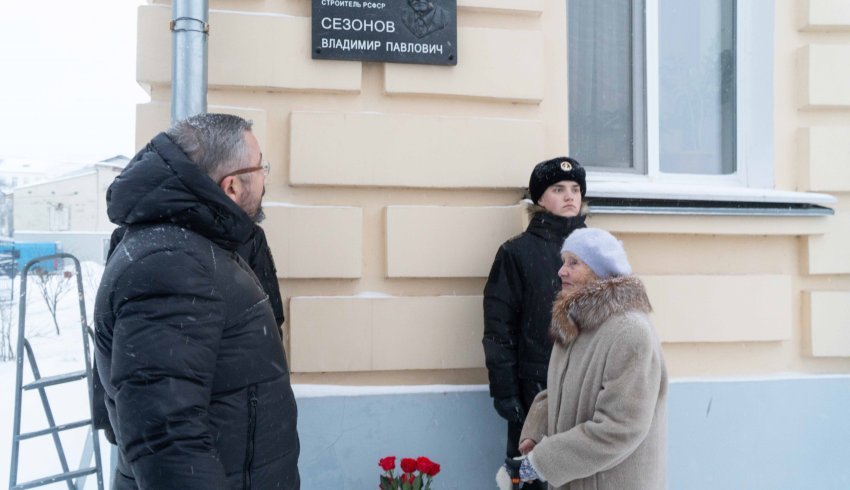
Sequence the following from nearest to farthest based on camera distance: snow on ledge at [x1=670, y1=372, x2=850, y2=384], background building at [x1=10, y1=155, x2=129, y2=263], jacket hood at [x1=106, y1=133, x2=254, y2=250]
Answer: jacket hood at [x1=106, y1=133, x2=254, y2=250] < snow on ledge at [x1=670, y1=372, x2=850, y2=384] < background building at [x1=10, y1=155, x2=129, y2=263]

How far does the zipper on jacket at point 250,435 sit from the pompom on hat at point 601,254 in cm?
95

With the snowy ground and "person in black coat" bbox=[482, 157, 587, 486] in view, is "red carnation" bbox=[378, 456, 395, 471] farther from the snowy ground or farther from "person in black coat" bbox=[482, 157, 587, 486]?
the snowy ground

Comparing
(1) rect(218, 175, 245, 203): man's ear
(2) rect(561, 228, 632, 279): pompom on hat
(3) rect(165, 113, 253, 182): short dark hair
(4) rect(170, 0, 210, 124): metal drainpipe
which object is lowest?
(2) rect(561, 228, 632, 279): pompom on hat

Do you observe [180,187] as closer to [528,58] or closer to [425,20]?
[425,20]

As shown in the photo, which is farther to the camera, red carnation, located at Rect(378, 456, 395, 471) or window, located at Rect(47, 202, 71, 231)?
window, located at Rect(47, 202, 71, 231)

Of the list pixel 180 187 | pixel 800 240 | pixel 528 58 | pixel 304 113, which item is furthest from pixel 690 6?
pixel 180 187

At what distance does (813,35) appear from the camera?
3146 millimetres

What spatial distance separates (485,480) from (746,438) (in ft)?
4.08

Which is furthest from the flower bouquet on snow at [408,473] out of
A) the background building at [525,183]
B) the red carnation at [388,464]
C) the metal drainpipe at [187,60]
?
the metal drainpipe at [187,60]

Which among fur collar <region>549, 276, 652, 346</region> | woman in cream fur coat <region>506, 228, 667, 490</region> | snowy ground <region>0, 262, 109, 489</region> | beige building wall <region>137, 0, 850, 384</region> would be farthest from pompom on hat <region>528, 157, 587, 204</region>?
snowy ground <region>0, 262, 109, 489</region>

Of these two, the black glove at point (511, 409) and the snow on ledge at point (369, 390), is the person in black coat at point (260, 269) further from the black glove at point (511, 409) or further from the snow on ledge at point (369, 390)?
the black glove at point (511, 409)

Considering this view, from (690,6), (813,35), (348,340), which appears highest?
(690,6)

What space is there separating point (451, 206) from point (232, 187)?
1.42 meters

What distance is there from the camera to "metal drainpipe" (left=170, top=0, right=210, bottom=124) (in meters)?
2.35
